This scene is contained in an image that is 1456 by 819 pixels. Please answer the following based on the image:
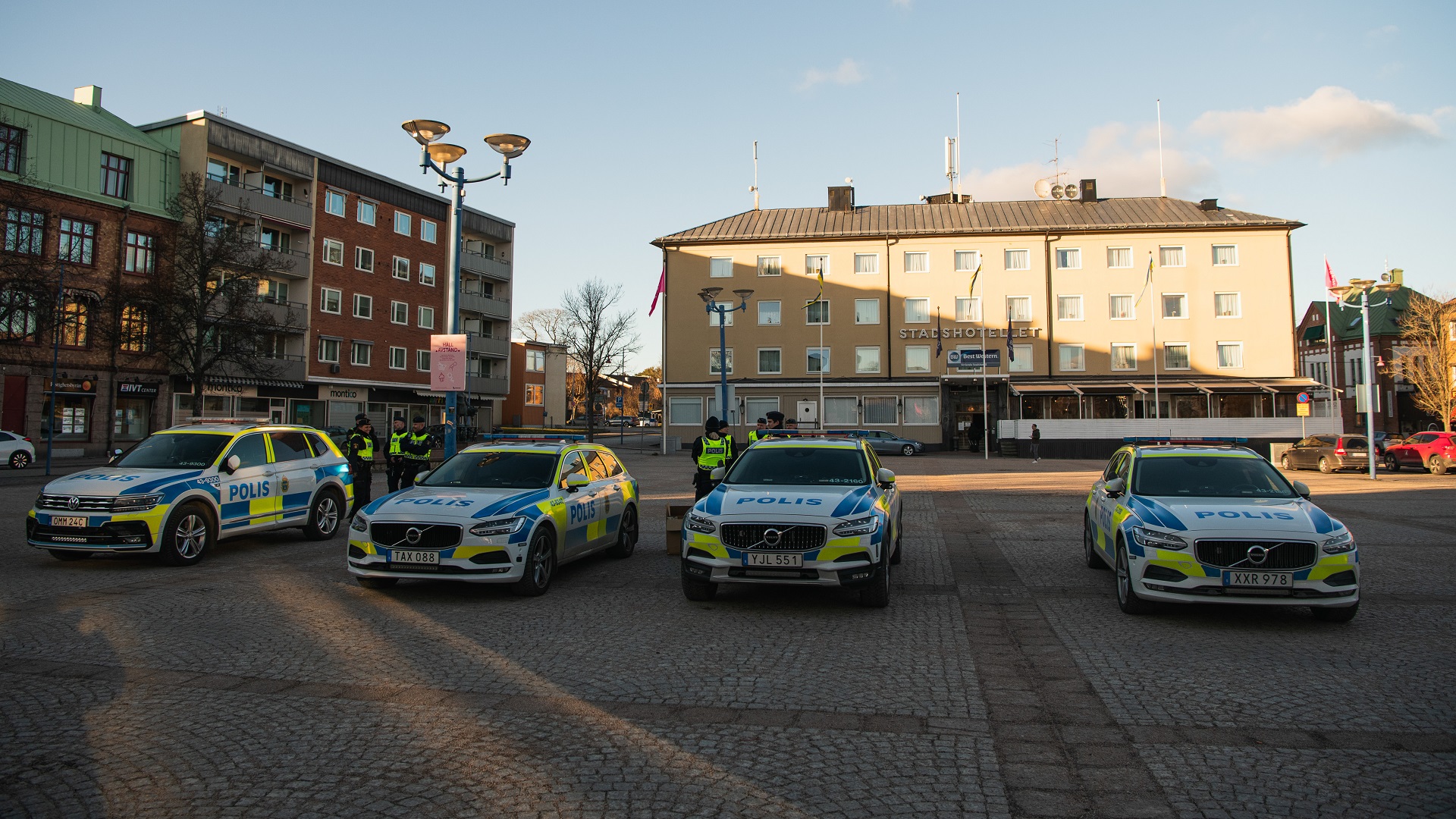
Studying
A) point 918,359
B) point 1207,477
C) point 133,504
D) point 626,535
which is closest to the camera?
point 1207,477

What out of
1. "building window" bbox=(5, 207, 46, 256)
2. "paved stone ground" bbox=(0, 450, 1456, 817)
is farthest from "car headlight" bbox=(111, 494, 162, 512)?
"building window" bbox=(5, 207, 46, 256)

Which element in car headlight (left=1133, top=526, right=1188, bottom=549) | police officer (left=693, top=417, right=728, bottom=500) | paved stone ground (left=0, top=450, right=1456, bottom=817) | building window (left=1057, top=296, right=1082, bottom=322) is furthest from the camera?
building window (left=1057, top=296, right=1082, bottom=322)

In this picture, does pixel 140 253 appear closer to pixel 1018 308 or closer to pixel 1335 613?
pixel 1018 308

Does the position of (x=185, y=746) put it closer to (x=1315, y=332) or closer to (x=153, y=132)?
(x=153, y=132)

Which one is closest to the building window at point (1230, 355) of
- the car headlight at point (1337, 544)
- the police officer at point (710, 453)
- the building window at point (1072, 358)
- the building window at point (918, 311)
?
the building window at point (1072, 358)

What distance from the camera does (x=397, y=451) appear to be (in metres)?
15.2

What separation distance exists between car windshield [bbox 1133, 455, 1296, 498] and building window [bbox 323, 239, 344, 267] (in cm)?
4998

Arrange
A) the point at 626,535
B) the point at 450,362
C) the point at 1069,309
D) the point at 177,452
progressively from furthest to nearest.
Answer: the point at 1069,309
the point at 450,362
the point at 626,535
the point at 177,452

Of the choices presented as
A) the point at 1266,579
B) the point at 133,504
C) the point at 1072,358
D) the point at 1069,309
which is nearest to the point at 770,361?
the point at 1072,358

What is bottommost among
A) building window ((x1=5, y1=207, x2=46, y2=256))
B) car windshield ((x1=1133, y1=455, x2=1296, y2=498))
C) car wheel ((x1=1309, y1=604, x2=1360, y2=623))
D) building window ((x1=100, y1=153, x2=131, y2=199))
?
car wheel ((x1=1309, y1=604, x2=1360, y2=623))

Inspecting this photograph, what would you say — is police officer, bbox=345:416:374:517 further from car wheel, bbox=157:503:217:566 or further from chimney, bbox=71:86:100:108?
chimney, bbox=71:86:100:108

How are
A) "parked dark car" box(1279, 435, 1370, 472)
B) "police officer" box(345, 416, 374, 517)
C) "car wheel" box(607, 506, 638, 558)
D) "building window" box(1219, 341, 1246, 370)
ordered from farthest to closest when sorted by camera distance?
"building window" box(1219, 341, 1246, 370) < "parked dark car" box(1279, 435, 1370, 472) < "police officer" box(345, 416, 374, 517) < "car wheel" box(607, 506, 638, 558)

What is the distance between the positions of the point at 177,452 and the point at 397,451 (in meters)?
4.20

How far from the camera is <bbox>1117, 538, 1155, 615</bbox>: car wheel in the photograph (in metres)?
7.70
